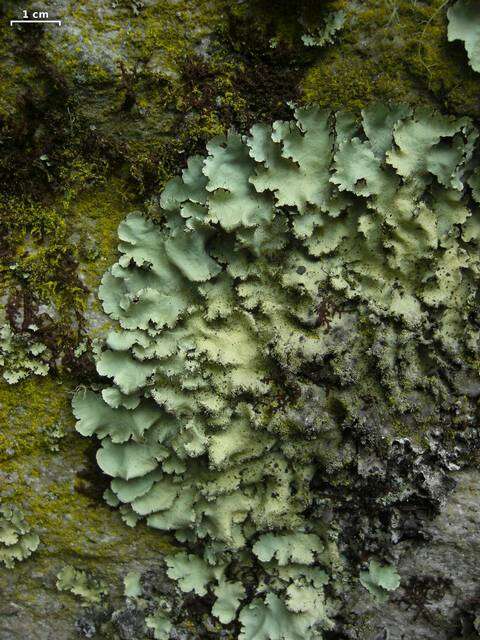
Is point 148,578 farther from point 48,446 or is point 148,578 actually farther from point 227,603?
point 48,446

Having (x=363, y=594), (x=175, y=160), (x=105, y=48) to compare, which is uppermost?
(x=105, y=48)

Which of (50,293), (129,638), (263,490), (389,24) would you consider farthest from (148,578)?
(389,24)

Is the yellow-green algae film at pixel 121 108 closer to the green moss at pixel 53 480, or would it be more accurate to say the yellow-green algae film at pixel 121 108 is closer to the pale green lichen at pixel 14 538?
the green moss at pixel 53 480

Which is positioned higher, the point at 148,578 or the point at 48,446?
the point at 48,446

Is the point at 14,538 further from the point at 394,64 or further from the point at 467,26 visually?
the point at 467,26

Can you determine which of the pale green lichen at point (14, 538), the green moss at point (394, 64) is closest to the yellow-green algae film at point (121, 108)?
the green moss at point (394, 64)
